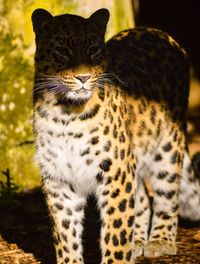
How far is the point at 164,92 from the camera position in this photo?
23.4 feet

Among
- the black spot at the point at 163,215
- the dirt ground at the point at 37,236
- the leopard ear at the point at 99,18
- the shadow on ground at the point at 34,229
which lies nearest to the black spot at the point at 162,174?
the black spot at the point at 163,215

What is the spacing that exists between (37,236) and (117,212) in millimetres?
1736

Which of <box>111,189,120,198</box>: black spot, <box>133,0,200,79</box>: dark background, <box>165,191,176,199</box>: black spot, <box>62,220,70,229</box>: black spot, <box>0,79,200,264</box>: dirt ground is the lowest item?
<box>0,79,200,264</box>: dirt ground

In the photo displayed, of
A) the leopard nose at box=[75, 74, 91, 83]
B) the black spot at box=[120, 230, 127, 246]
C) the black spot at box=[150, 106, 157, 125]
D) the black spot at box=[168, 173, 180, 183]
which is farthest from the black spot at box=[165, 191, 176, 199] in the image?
the leopard nose at box=[75, 74, 91, 83]

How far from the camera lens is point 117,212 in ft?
19.8

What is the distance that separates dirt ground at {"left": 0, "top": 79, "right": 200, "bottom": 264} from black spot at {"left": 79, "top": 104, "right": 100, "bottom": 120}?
1.47 m

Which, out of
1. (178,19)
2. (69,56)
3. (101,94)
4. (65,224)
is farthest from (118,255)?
(178,19)

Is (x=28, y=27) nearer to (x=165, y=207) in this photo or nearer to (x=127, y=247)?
(x=165, y=207)

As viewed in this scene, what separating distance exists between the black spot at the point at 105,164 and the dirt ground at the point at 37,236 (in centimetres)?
113

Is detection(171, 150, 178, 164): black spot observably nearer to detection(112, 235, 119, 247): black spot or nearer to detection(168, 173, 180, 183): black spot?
detection(168, 173, 180, 183): black spot

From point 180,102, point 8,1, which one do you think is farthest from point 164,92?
point 8,1

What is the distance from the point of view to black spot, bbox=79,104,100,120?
5887 mm

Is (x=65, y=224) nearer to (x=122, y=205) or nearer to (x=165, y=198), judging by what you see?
(x=122, y=205)

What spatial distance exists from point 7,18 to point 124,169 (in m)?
3.41
